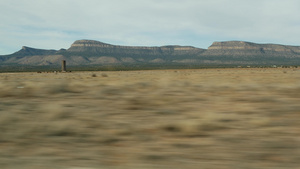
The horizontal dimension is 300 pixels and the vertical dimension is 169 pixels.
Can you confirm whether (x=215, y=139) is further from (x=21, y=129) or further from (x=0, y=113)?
(x=0, y=113)

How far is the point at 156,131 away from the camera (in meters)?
5.82

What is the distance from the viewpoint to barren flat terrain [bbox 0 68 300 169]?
445cm

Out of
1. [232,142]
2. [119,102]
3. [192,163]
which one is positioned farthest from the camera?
[119,102]

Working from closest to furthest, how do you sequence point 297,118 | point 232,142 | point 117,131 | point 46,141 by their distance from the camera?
point 232,142
point 46,141
point 117,131
point 297,118

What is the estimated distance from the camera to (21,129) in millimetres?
5988

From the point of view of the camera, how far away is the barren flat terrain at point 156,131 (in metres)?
4.45

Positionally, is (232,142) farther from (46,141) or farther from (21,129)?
(21,129)

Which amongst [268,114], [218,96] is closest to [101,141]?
[268,114]

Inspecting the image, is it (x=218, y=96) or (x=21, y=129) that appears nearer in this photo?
(x=21, y=129)

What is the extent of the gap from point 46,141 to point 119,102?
9.54 feet

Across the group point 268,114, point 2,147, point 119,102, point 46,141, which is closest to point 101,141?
point 46,141

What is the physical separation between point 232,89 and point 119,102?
3.48 metres

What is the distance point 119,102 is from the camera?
812 centimetres

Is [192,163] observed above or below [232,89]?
below
